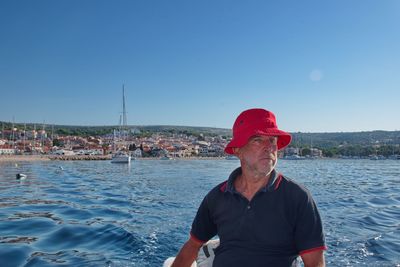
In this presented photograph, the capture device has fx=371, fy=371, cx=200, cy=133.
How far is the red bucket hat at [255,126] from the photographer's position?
2482 mm

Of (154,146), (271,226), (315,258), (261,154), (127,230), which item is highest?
(261,154)

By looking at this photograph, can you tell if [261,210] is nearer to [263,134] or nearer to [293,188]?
[293,188]

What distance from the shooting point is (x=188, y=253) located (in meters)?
2.90

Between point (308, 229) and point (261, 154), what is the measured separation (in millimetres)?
594

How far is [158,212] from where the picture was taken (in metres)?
10.7

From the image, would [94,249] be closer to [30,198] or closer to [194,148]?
[30,198]

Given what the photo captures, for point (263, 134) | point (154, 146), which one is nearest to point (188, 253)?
point (263, 134)

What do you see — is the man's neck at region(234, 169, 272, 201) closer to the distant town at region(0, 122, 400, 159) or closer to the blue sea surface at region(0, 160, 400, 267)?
the blue sea surface at region(0, 160, 400, 267)

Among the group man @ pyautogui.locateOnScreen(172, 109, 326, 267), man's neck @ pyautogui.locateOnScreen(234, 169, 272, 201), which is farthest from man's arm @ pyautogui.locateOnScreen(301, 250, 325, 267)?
man's neck @ pyautogui.locateOnScreen(234, 169, 272, 201)

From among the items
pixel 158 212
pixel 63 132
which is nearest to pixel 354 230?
pixel 158 212

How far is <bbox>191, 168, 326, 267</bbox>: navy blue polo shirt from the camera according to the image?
2.24m

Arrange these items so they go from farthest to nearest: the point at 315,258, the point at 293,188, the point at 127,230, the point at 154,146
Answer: the point at 154,146, the point at 127,230, the point at 293,188, the point at 315,258

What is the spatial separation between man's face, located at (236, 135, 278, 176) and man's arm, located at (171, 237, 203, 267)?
77 centimetres

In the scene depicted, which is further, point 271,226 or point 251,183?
point 251,183
